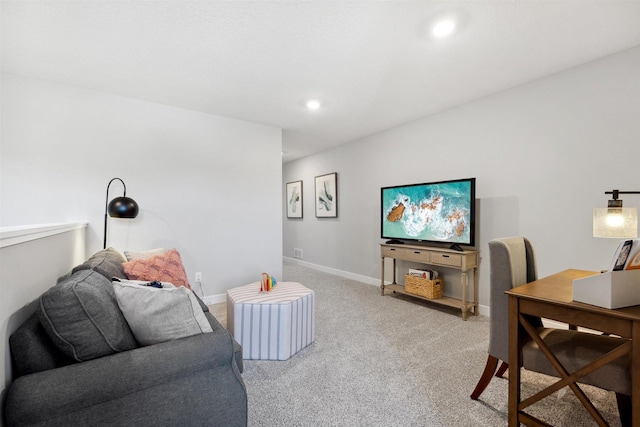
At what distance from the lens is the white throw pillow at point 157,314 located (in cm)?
122

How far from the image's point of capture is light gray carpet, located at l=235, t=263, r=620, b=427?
5.18ft

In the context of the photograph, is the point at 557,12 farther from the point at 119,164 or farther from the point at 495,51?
the point at 119,164

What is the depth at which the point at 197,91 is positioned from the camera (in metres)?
2.94

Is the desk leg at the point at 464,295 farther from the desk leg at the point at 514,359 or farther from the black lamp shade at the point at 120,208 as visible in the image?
the black lamp shade at the point at 120,208

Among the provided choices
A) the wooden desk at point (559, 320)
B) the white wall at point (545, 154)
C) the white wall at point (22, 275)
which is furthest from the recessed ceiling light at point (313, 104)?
the wooden desk at point (559, 320)

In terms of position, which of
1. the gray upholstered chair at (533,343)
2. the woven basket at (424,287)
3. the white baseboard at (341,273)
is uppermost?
the gray upholstered chair at (533,343)

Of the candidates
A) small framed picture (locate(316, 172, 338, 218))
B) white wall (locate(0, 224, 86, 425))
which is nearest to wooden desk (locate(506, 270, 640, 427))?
white wall (locate(0, 224, 86, 425))

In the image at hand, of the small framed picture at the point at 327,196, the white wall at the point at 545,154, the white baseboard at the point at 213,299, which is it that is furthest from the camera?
the small framed picture at the point at 327,196

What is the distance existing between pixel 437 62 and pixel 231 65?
1.74 m

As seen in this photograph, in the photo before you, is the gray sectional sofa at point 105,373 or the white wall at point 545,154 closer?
the gray sectional sofa at point 105,373

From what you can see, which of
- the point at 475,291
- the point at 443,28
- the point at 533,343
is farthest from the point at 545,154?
the point at 533,343

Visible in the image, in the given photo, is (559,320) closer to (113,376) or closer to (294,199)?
(113,376)

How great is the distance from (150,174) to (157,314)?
2538 mm

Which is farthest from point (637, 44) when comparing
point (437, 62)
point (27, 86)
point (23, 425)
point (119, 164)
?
point (27, 86)
